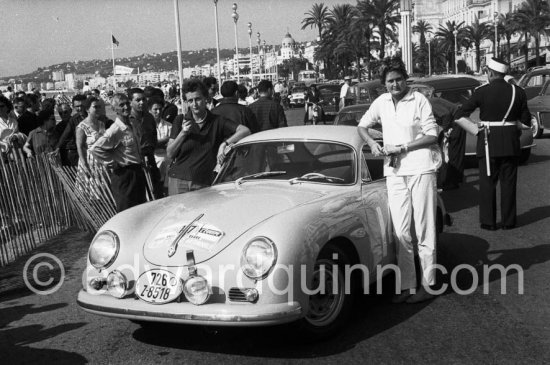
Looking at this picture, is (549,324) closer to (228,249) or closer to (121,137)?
(228,249)

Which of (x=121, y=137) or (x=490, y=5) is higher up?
(x=490, y=5)

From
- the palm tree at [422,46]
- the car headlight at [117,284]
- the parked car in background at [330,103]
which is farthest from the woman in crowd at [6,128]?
the palm tree at [422,46]

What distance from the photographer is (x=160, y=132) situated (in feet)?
34.2

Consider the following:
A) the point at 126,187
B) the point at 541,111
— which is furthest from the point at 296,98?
the point at 126,187

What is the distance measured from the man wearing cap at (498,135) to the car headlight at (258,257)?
4336 mm

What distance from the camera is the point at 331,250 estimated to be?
16.7 ft

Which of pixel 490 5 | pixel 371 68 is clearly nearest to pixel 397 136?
pixel 371 68

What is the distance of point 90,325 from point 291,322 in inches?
71.1

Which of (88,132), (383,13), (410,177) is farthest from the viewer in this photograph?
(383,13)

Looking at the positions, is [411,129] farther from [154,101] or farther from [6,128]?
[6,128]

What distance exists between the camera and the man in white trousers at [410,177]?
5836 mm

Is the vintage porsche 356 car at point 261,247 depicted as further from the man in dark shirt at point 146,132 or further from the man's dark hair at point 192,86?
the man in dark shirt at point 146,132

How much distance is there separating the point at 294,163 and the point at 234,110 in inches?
116

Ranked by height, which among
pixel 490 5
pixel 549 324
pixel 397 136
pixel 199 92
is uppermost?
pixel 490 5
